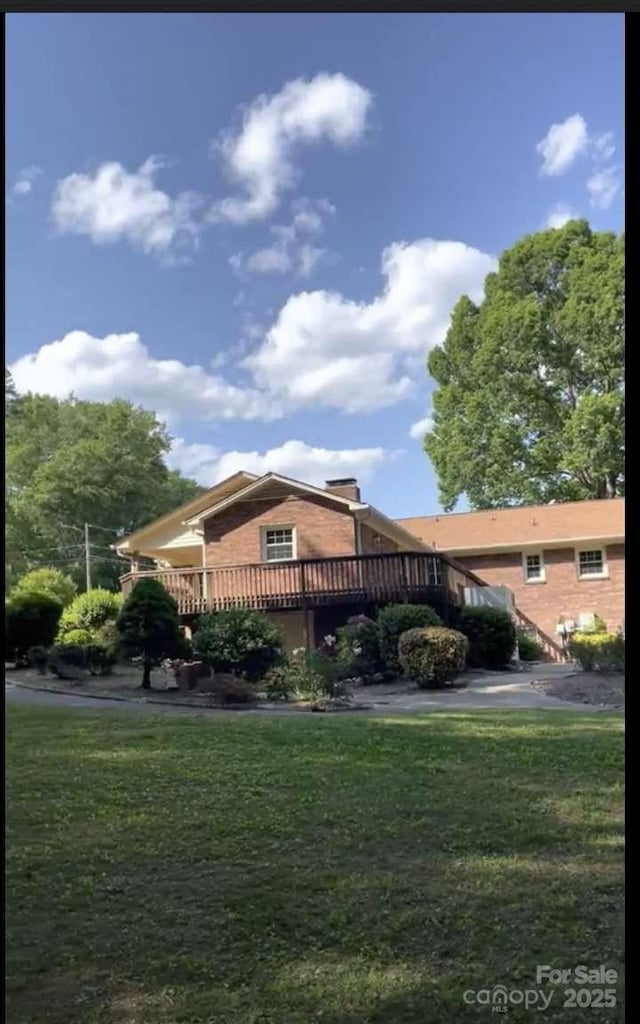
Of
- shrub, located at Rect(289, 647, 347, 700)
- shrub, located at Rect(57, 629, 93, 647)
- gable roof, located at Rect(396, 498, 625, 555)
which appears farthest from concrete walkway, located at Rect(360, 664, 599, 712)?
shrub, located at Rect(57, 629, 93, 647)

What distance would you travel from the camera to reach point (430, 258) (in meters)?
2.18

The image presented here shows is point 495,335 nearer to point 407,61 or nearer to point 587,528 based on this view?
point 587,528

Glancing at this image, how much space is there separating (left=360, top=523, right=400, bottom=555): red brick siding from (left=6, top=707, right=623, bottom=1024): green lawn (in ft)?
1.66

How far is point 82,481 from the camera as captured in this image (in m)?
2.10

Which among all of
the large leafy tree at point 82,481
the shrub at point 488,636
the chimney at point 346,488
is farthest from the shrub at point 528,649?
the large leafy tree at point 82,481

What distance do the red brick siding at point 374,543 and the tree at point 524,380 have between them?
0.23m

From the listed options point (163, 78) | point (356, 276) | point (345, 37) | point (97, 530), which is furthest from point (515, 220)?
point (97, 530)

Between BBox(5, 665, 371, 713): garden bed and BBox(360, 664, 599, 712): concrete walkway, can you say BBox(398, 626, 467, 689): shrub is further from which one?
BBox(5, 665, 371, 713): garden bed

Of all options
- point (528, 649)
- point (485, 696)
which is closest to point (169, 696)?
point (485, 696)

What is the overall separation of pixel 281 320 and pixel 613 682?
4.33ft

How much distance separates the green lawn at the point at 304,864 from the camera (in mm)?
1521

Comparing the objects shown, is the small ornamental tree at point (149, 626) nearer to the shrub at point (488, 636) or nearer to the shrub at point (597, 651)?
the shrub at point (488, 636)

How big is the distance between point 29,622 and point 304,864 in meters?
0.90

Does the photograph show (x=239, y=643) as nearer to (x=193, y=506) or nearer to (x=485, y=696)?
(x=193, y=506)
